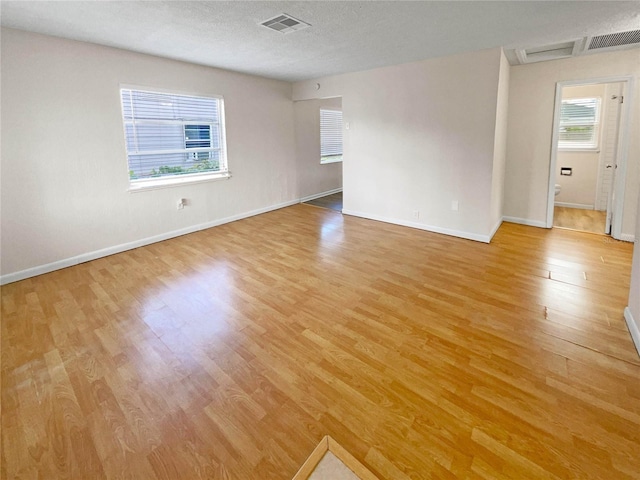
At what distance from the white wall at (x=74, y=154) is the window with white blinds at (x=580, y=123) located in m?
6.00

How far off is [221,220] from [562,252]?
488 centimetres

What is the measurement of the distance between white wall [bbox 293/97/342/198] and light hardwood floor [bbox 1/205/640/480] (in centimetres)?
364

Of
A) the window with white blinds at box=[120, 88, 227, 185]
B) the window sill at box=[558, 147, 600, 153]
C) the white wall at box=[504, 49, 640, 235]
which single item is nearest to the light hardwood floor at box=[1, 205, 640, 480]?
the white wall at box=[504, 49, 640, 235]

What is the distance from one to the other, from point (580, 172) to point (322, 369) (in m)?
6.54

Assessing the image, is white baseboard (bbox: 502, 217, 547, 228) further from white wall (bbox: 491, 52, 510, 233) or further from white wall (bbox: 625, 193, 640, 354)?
white wall (bbox: 625, 193, 640, 354)

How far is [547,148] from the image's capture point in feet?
15.8

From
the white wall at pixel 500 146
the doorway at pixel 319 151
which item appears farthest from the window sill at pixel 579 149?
the doorway at pixel 319 151

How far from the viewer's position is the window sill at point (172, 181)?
435 centimetres

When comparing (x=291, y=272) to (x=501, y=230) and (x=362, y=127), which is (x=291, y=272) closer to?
(x=362, y=127)

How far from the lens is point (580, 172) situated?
6.00 meters

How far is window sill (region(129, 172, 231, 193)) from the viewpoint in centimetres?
435

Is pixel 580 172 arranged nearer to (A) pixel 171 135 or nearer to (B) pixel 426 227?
(B) pixel 426 227

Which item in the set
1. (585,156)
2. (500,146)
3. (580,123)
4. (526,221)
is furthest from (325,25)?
(585,156)

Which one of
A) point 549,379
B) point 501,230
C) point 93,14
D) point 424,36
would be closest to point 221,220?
point 93,14
